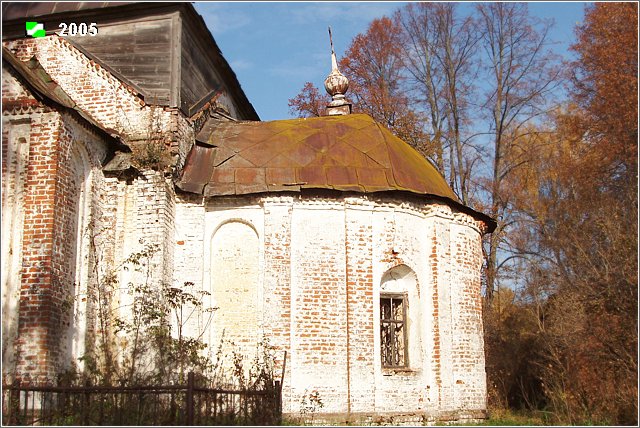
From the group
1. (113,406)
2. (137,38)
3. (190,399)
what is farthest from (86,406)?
(137,38)

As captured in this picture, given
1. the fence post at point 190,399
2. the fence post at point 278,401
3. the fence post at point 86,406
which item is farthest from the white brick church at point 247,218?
the fence post at point 190,399

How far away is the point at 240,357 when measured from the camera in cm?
1310

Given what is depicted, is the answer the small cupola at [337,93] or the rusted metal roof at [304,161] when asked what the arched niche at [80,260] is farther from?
the small cupola at [337,93]

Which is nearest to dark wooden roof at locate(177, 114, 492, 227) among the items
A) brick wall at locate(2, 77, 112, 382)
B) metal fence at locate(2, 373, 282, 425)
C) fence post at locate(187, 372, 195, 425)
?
brick wall at locate(2, 77, 112, 382)

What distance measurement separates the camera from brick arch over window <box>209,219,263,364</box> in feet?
43.5

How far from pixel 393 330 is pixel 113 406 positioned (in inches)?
236

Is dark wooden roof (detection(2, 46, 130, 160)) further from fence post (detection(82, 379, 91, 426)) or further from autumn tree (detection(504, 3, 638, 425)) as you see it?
autumn tree (detection(504, 3, 638, 425))

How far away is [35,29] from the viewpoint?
14.7 m

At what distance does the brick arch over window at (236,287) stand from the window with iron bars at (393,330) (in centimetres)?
241

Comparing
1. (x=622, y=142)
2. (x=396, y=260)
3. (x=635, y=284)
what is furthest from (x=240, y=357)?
(x=622, y=142)

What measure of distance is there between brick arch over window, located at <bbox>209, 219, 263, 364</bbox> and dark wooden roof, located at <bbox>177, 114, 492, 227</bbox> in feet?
2.87

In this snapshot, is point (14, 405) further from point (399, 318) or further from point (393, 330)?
point (399, 318)

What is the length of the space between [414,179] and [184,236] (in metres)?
4.60

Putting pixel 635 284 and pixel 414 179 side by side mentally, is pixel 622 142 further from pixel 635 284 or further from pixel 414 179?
pixel 414 179
